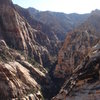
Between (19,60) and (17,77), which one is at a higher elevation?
(19,60)

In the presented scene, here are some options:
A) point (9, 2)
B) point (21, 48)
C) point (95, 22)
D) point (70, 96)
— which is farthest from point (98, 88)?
point (95, 22)

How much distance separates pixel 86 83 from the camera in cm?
2241

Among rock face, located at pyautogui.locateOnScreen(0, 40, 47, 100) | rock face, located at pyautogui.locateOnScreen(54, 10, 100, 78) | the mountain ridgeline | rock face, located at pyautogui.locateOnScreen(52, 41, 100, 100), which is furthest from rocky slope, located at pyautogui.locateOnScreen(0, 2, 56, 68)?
rock face, located at pyautogui.locateOnScreen(52, 41, 100, 100)

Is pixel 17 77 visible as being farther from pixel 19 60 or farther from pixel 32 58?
Result: pixel 32 58

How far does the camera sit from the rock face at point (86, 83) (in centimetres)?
2152

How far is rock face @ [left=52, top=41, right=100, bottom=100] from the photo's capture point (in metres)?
21.5

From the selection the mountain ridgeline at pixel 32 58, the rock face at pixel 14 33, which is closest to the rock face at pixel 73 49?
the mountain ridgeline at pixel 32 58

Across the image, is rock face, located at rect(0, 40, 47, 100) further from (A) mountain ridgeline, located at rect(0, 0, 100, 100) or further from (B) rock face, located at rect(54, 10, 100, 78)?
(B) rock face, located at rect(54, 10, 100, 78)

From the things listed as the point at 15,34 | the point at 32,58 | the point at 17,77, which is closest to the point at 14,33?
the point at 15,34

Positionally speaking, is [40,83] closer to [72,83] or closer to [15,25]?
[15,25]

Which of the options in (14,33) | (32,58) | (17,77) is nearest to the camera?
(17,77)

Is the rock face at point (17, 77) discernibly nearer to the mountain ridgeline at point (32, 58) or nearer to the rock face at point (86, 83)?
the mountain ridgeline at point (32, 58)

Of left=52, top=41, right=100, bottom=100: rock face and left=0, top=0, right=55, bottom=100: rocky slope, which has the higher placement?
left=52, top=41, right=100, bottom=100: rock face

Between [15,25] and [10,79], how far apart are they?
173ft
